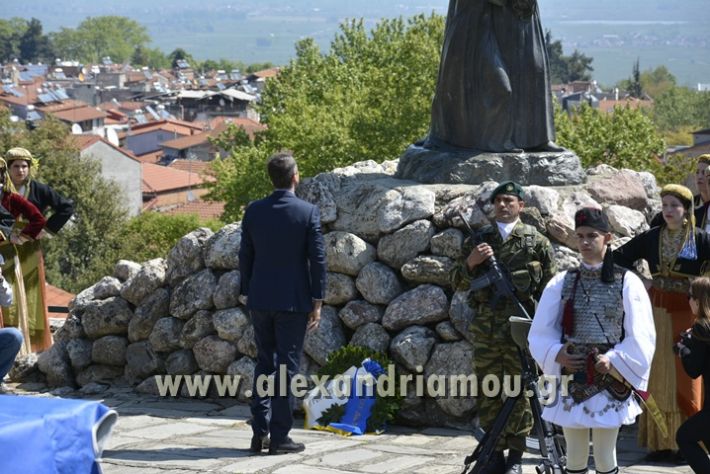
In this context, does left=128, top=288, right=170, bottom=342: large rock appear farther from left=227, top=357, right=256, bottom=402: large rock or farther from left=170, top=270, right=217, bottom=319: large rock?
left=227, top=357, right=256, bottom=402: large rock

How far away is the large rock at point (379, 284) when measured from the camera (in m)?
9.38

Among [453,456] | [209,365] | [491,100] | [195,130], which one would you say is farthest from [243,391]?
[195,130]

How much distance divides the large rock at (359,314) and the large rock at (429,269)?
33cm

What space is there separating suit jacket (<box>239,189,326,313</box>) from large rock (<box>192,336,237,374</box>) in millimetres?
1869

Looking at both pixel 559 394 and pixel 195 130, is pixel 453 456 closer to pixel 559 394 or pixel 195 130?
pixel 559 394

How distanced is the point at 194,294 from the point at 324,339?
117 centimetres

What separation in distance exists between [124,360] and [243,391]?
1.28 metres

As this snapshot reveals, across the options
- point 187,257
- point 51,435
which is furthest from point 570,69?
point 51,435

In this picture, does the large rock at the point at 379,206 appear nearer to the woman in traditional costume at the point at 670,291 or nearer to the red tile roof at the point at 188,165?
the woman in traditional costume at the point at 670,291

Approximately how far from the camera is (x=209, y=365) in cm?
991

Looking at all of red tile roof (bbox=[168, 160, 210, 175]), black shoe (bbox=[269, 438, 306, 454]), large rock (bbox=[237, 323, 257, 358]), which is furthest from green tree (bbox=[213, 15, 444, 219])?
red tile roof (bbox=[168, 160, 210, 175])

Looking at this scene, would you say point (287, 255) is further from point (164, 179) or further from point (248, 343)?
point (164, 179)

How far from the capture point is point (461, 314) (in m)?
9.02

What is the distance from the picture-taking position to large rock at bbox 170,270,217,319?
9.97 m
